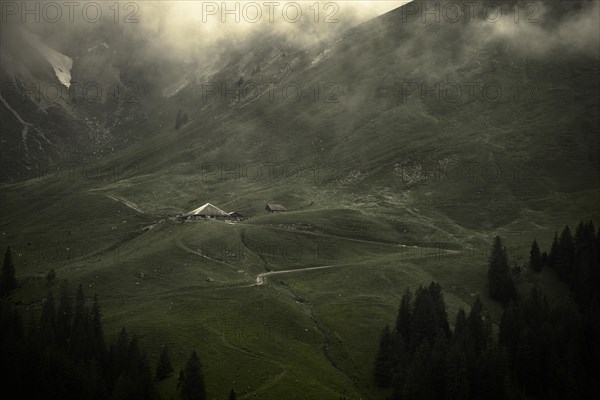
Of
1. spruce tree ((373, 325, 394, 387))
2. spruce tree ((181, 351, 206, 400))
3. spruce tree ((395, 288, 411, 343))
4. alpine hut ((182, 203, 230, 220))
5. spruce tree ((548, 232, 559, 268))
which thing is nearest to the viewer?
spruce tree ((181, 351, 206, 400))

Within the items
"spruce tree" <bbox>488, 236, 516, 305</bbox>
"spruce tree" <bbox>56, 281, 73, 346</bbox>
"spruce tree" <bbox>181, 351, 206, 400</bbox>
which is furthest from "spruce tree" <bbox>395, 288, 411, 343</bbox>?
"spruce tree" <bbox>56, 281, 73, 346</bbox>

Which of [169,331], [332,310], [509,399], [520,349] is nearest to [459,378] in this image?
[509,399]

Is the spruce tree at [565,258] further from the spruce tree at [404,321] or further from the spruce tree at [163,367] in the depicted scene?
the spruce tree at [163,367]

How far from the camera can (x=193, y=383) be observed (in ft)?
311

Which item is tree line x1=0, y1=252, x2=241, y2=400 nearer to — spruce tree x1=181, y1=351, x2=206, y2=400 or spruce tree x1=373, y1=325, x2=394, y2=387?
spruce tree x1=181, y1=351, x2=206, y2=400

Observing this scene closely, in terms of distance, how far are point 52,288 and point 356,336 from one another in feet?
222

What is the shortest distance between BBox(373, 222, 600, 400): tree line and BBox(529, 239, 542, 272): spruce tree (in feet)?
67.6

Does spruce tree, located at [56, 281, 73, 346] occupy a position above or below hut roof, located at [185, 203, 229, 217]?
below

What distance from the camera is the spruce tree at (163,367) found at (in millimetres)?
104250

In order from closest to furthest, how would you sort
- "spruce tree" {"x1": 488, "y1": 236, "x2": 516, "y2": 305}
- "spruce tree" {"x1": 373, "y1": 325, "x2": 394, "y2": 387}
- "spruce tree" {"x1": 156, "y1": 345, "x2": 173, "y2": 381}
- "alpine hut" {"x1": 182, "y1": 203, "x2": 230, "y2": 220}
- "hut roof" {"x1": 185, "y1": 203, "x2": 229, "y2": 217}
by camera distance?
"spruce tree" {"x1": 156, "y1": 345, "x2": 173, "y2": 381} → "spruce tree" {"x1": 373, "y1": 325, "x2": 394, "y2": 387} → "spruce tree" {"x1": 488, "y1": 236, "x2": 516, "y2": 305} → "alpine hut" {"x1": 182, "y1": 203, "x2": 230, "y2": 220} → "hut roof" {"x1": 185, "y1": 203, "x2": 229, "y2": 217}

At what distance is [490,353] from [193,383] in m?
48.3

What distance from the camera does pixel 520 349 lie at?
10775 cm

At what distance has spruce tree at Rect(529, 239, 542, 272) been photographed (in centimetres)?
14938

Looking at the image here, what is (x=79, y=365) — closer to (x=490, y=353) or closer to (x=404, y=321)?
(x=404, y=321)
